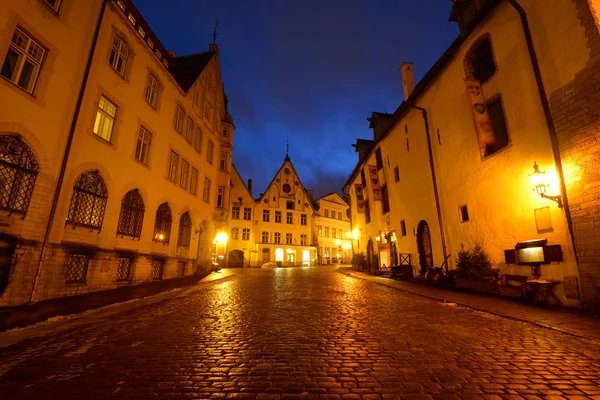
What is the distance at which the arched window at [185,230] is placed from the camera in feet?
58.2

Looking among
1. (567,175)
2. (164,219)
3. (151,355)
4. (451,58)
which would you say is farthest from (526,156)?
(164,219)

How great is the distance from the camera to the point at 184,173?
18.2 metres

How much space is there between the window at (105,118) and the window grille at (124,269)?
5284mm

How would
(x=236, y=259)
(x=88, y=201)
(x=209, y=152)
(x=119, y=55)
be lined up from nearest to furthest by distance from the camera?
(x=88, y=201) < (x=119, y=55) < (x=209, y=152) < (x=236, y=259)

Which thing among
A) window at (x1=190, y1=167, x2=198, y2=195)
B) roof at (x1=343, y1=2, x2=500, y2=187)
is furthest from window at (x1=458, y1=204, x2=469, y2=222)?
window at (x1=190, y1=167, x2=198, y2=195)

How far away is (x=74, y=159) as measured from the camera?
972 centimetres

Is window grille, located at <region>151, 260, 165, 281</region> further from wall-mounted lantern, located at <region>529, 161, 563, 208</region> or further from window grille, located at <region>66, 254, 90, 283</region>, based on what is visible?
wall-mounted lantern, located at <region>529, 161, 563, 208</region>

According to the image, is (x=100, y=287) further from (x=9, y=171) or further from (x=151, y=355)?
(x=151, y=355)

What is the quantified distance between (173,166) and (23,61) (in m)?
8.84

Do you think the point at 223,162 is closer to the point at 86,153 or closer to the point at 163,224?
the point at 163,224

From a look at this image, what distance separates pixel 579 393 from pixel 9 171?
1273 cm

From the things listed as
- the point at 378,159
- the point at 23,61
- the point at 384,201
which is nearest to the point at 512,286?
the point at 384,201

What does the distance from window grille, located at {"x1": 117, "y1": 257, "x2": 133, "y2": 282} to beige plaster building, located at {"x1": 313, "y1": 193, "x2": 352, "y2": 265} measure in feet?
111

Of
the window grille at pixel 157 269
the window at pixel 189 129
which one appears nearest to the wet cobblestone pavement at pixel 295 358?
the window grille at pixel 157 269
